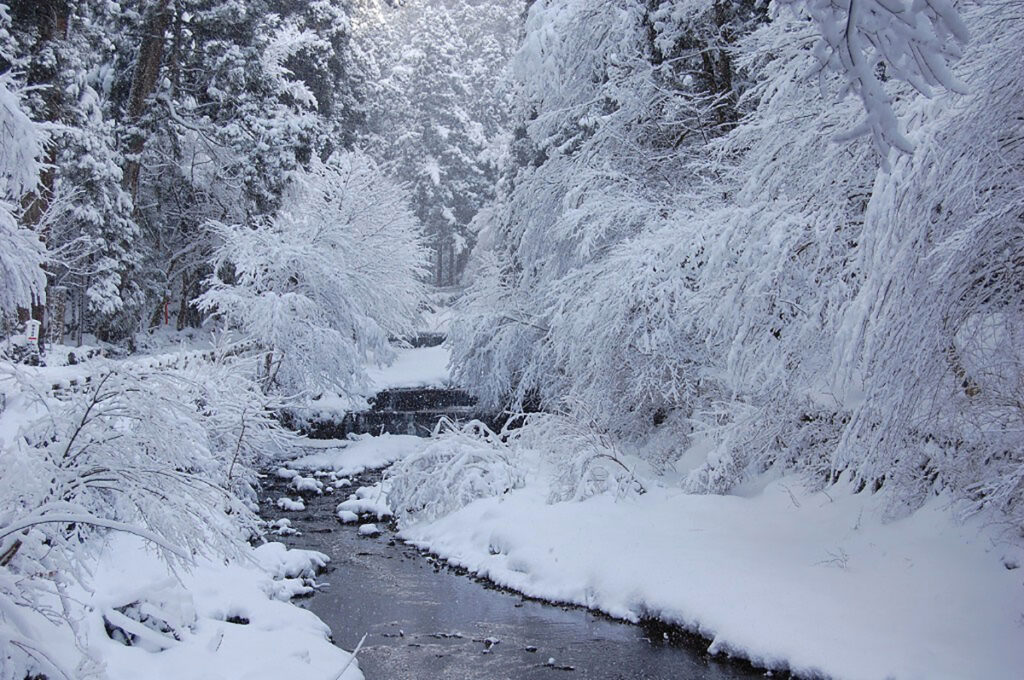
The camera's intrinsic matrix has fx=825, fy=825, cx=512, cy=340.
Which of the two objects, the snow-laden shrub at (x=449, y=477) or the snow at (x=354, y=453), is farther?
the snow at (x=354, y=453)

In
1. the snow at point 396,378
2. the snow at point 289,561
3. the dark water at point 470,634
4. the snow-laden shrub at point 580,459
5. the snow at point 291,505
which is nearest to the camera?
the dark water at point 470,634

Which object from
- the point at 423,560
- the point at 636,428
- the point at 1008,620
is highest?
the point at 1008,620

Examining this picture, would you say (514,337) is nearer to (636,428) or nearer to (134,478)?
(636,428)

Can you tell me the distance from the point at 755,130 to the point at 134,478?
25.1 ft

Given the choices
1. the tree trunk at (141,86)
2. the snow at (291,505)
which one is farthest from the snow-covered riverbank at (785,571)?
the tree trunk at (141,86)

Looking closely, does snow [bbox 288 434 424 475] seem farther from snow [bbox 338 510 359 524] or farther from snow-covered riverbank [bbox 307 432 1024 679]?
snow-covered riverbank [bbox 307 432 1024 679]

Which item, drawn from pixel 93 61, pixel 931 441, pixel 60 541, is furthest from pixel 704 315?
pixel 93 61

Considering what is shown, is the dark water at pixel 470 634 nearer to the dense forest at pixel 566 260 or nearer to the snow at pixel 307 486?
the dense forest at pixel 566 260

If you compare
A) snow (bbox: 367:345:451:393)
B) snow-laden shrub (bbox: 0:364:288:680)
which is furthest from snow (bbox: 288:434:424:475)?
snow-laden shrub (bbox: 0:364:288:680)

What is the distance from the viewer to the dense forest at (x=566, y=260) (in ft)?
16.6

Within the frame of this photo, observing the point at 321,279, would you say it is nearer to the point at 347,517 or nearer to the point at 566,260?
the point at 566,260

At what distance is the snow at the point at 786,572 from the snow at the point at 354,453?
564 cm

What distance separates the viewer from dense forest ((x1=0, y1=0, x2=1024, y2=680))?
16.6ft

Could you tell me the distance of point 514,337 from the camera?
58.9 feet
